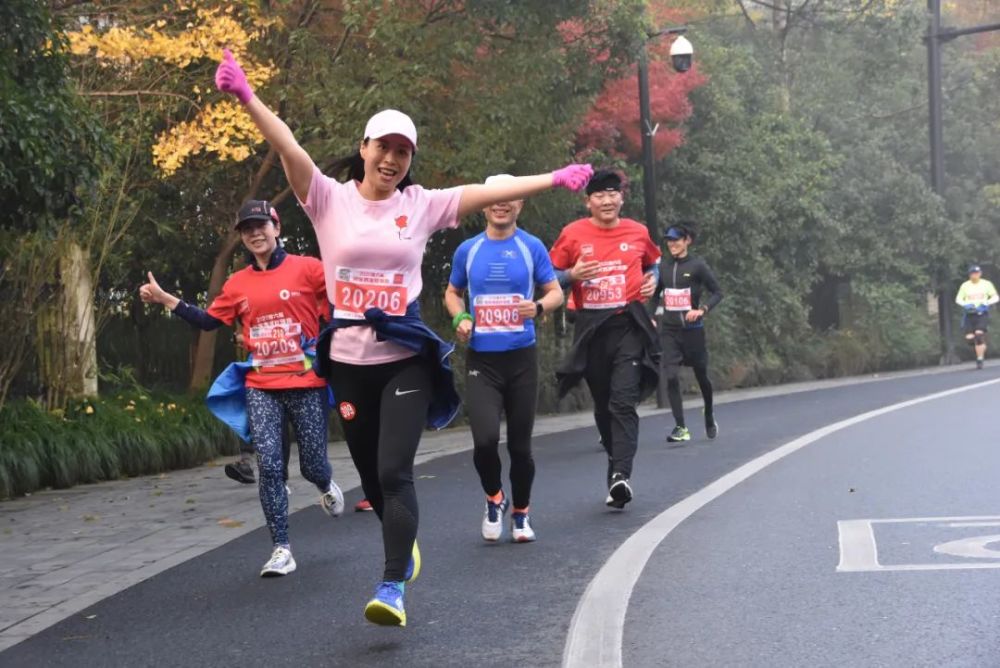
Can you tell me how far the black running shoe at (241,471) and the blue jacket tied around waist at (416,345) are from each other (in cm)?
566

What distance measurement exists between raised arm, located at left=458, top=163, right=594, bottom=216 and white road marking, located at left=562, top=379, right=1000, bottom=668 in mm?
1624

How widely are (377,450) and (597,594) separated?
3.84 ft

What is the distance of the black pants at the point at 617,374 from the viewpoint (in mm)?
10102

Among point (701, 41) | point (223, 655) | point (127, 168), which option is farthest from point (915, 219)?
point (223, 655)

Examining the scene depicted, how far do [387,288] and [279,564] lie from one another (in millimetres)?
2271

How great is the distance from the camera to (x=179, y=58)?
46.4 feet

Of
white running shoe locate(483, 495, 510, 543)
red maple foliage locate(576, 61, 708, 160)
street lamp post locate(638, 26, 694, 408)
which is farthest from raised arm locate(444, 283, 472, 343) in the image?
red maple foliage locate(576, 61, 708, 160)

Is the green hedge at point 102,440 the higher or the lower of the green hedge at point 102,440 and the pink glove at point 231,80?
the lower

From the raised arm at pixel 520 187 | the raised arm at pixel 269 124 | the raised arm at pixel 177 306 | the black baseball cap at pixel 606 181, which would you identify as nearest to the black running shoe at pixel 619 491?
the black baseball cap at pixel 606 181

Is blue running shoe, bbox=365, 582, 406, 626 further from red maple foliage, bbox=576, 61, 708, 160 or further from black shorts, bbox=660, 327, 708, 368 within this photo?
red maple foliage, bbox=576, 61, 708, 160

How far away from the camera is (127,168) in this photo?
614 inches

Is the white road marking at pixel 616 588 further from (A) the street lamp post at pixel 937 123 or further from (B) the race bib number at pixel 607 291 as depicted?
(A) the street lamp post at pixel 937 123

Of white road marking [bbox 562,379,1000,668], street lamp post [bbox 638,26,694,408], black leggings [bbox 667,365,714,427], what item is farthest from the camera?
street lamp post [bbox 638,26,694,408]

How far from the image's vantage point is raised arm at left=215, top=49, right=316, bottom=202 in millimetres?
5883
